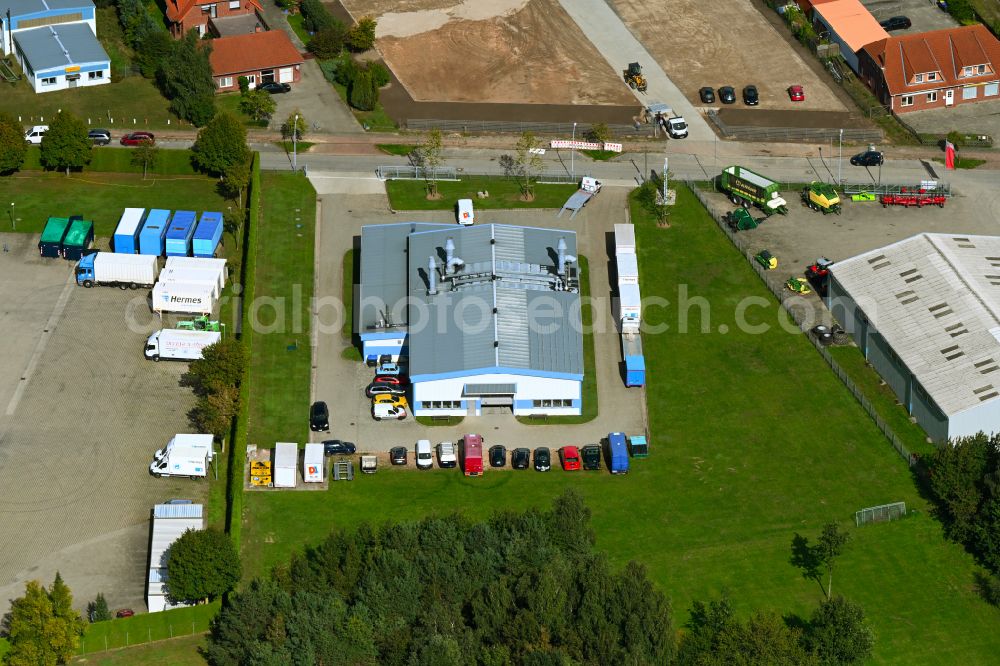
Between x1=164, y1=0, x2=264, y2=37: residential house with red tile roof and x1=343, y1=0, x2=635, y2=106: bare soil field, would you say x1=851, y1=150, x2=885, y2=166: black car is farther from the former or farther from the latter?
x1=164, y1=0, x2=264, y2=37: residential house with red tile roof

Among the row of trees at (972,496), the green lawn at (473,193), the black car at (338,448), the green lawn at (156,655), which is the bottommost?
the green lawn at (156,655)

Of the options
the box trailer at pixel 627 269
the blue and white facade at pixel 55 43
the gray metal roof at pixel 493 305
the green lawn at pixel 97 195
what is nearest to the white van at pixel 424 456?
the gray metal roof at pixel 493 305

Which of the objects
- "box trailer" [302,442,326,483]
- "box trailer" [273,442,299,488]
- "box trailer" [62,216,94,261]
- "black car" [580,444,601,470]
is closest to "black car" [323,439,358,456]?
"box trailer" [302,442,326,483]

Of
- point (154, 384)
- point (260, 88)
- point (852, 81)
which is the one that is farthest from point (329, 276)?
point (852, 81)

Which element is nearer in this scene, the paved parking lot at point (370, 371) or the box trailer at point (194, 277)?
the paved parking lot at point (370, 371)

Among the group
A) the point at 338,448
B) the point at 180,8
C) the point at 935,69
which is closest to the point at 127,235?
the point at 338,448

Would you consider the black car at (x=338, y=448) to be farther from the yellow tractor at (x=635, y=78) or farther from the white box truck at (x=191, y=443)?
the yellow tractor at (x=635, y=78)

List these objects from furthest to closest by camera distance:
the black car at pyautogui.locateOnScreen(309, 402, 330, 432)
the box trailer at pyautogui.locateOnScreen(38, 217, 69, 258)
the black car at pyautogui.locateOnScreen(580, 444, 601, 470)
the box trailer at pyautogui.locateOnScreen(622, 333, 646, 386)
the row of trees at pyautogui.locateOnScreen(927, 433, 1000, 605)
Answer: the box trailer at pyautogui.locateOnScreen(38, 217, 69, 258), the box trailer at pyautogui.locateOnScreen(622, 333, 646, 386), the black car at pyautogui.locateOnScreen(309, 402, 330, 432), the black car at pyautogui.locateOnScreen(580, 444, 601, 470), the row of trees at pyautogui.locateOnScreen(927, 433, 1000, 605)
